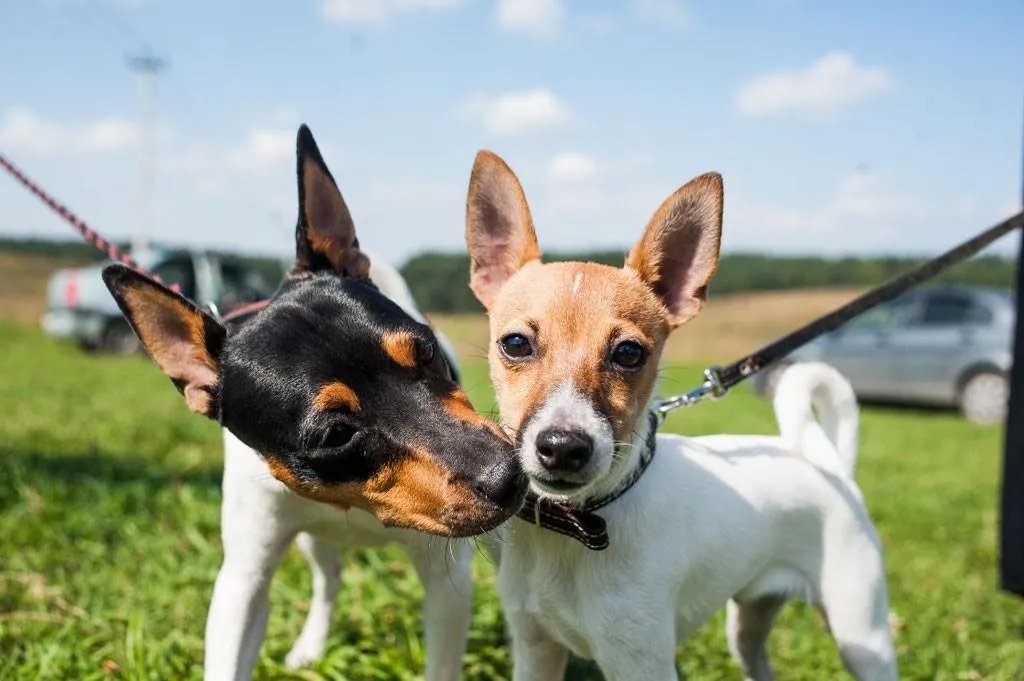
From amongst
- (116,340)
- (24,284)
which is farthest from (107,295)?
(24,284)

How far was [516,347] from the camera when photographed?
2.80 meters

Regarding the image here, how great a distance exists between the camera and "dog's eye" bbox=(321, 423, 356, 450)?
2578mm

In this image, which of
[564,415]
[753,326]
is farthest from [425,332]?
[753,326]

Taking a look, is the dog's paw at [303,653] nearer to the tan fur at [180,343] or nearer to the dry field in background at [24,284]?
the tan fur at [180,343]

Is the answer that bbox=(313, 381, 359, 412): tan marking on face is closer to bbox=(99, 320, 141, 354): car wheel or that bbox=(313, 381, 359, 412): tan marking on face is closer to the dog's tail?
the dog's tail

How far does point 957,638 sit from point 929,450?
732 centimetres

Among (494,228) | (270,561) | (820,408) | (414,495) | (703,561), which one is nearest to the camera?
(414,495)

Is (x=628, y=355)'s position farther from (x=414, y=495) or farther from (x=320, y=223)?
(x=320, y=223)

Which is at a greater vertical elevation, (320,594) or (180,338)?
(180,338)

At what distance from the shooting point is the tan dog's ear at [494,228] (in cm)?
308

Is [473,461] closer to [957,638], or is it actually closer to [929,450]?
[957,638]

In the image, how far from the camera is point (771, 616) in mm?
Answer: 3725

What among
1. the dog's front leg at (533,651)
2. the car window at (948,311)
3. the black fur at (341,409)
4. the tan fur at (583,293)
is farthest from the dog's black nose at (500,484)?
the car window at (948,311)

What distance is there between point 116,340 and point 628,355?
19.7 m
